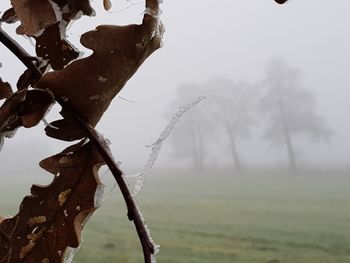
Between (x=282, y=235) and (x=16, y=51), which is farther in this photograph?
(x=282, y=235)

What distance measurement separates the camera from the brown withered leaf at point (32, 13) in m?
0.16

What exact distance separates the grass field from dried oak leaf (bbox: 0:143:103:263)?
599cm

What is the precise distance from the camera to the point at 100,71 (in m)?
0.15

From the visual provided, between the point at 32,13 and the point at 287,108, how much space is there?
67.0 feet

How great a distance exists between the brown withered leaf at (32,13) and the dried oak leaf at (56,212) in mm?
40

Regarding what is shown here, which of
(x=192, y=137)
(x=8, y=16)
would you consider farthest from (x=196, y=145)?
(x=8, y=16)

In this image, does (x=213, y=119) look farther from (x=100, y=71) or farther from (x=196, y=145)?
(x=100, y=71)

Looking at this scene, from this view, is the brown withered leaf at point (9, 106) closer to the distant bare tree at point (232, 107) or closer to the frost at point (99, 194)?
the frost at point (99, 194)

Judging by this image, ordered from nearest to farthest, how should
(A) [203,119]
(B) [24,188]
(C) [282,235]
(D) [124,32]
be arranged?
(D) [124,32] < (C) [282,235] < (B) [24,188] < (A) [203,119]

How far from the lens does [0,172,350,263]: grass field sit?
6.30m

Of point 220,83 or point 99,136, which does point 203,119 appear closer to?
point 220,83

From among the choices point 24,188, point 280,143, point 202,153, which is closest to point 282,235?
point 24,188

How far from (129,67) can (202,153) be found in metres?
21.4

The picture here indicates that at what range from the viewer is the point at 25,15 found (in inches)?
6.1
